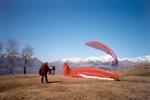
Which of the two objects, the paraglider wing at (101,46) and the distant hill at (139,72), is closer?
the paraglider wing at (101,46)

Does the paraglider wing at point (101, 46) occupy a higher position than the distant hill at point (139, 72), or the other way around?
the paraglider wing at point (101, 46)

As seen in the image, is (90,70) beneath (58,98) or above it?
above

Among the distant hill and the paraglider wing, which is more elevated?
the paraglider wing

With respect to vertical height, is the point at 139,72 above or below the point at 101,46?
below

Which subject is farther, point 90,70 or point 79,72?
point 79,72

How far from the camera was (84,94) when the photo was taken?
2400 centimetres

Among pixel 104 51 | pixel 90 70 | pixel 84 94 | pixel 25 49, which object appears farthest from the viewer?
pixel 25 49

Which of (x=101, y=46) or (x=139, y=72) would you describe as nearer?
Result: (x=101, y=46)

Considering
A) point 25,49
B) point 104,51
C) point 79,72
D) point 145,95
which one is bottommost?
point 145,95

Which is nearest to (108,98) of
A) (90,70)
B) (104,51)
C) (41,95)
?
(41,95)

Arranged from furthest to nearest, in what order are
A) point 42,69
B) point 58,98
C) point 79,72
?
1. point 79,72
2. point 42,69
3. point 58,98

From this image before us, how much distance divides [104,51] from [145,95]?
1452 centimetres

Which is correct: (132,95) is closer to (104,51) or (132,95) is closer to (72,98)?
(72,98)

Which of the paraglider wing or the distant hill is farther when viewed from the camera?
the distant hill
